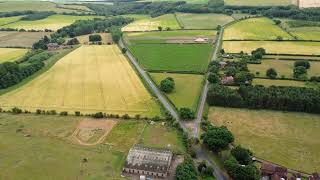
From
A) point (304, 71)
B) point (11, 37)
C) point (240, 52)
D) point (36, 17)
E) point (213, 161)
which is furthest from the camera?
point (36, 17)

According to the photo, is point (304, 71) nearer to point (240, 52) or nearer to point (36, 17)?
point (240, 52)

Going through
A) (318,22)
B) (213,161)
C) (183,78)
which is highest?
(318,22)

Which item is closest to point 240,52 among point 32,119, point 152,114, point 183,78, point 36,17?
point 183,78

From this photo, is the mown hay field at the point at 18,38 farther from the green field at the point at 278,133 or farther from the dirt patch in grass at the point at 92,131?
the green field at the point at 278,133

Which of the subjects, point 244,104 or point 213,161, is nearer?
point 213,161

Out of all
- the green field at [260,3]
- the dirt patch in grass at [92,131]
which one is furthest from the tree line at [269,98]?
the green field at [260,3]
